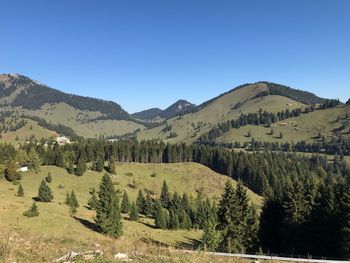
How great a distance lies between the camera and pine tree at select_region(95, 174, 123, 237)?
2517 inches

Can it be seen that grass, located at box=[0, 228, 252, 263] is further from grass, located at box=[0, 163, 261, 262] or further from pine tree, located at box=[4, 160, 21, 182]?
pine tree, located at box=[4, 160, 21, 182]

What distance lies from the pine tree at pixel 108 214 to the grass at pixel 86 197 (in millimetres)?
2162

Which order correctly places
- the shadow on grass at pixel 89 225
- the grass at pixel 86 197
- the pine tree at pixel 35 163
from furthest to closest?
the pine tree at pixel 35 163
the shadow on grass at pixel 89 225
the grass at pixel 86 197

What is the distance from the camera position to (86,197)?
117 meters

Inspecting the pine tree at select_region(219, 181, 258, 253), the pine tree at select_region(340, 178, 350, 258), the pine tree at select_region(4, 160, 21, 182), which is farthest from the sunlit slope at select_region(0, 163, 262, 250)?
the pine tree at select_region(340, 178, 350, 258)

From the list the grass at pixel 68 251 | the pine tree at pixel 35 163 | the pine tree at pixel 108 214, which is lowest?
the pine tree at pixel 108 214

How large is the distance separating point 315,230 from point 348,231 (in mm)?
8031

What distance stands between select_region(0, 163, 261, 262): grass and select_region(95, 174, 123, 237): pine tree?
7.09 ft

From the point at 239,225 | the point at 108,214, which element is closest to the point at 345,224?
the point at 239,225

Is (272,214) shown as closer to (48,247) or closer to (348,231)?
(348,231)

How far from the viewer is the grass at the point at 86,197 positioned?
54.6 m

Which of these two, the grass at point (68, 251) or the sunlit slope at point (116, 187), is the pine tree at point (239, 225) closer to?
the sunlit slope at point (116, 187)

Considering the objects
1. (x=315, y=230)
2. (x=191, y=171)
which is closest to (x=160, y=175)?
(x=191, y=171)

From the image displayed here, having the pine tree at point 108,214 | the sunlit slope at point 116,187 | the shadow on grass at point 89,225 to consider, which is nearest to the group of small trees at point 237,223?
the sunlit slope at point 116,187
